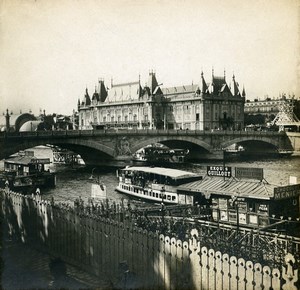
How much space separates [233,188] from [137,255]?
845cm

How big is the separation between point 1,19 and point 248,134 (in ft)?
170

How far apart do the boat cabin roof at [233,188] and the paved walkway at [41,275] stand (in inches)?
275

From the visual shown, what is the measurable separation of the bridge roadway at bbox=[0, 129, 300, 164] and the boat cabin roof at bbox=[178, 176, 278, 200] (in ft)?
65.9

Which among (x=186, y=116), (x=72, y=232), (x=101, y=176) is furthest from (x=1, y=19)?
(x=186, y=116)

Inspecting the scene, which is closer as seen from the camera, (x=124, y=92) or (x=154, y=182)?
(x=154, y=182)

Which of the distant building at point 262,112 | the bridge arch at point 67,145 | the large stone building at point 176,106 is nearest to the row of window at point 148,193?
the bridge arch at point 67,145

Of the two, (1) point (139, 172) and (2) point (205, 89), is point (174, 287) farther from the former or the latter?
(2) point (205, 89)

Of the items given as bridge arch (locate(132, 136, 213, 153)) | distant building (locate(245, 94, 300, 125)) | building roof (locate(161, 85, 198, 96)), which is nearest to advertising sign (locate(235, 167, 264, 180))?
bridge arch (locate(132, 136, 213, 153))

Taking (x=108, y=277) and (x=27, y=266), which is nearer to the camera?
(x=108, y=277)

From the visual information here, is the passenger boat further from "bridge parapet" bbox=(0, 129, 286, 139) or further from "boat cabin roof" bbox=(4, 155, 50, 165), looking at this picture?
"boat cabin roof" bbox=(4, 155, 50, 165)

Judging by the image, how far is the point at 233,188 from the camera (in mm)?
16578

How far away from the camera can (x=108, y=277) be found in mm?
9734

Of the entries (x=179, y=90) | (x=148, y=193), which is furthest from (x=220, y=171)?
(x=179, y=90)

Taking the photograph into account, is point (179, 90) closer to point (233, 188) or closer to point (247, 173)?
point (247, 173)
